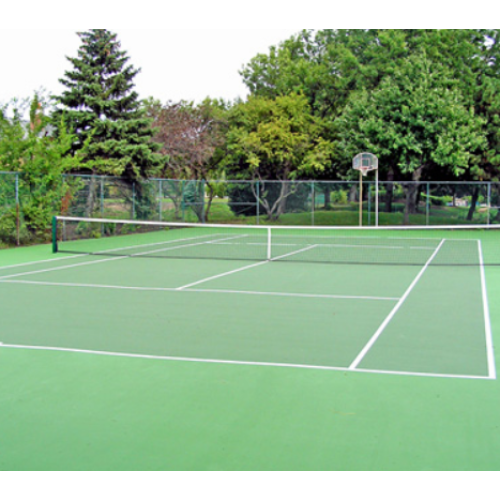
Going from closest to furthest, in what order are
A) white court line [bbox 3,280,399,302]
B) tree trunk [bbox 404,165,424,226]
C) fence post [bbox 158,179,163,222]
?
white court line [bbox 3,280,399,302] → fence post [bbox 158,179,163,222] → tree trunk [bbox 404,165,424,226]

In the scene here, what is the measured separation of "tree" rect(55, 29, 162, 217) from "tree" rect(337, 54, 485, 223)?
1028 cm

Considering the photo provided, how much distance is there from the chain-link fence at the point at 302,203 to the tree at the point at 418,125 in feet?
3.12

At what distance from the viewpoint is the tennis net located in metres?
16.5

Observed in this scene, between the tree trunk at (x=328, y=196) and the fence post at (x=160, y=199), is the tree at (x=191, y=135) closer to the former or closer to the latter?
the fence post at (x=160, y=199)

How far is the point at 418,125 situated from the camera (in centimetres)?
2775

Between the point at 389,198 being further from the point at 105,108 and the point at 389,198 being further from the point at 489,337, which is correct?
the point at 489,337

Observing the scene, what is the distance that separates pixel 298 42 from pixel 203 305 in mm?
33587

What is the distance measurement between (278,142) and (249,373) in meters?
27.1

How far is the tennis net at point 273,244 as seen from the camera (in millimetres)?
16500

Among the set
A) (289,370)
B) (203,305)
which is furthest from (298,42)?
(289,370)

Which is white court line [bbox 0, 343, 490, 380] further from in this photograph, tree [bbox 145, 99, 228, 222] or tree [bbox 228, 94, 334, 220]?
tree [bbox 228, 94, 334, 220]

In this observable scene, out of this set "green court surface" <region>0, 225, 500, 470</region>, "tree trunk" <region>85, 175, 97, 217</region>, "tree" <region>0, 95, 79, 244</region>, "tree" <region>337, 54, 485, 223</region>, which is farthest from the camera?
"tree" <region>337, 54, 485, 223</region>

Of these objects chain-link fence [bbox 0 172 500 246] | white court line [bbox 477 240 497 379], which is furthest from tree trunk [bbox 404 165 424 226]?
white court line [bbox 477 240 497 379]

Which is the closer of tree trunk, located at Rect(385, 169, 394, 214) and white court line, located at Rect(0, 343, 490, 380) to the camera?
white court line, located at Rect(0, 343, 490, 380)
